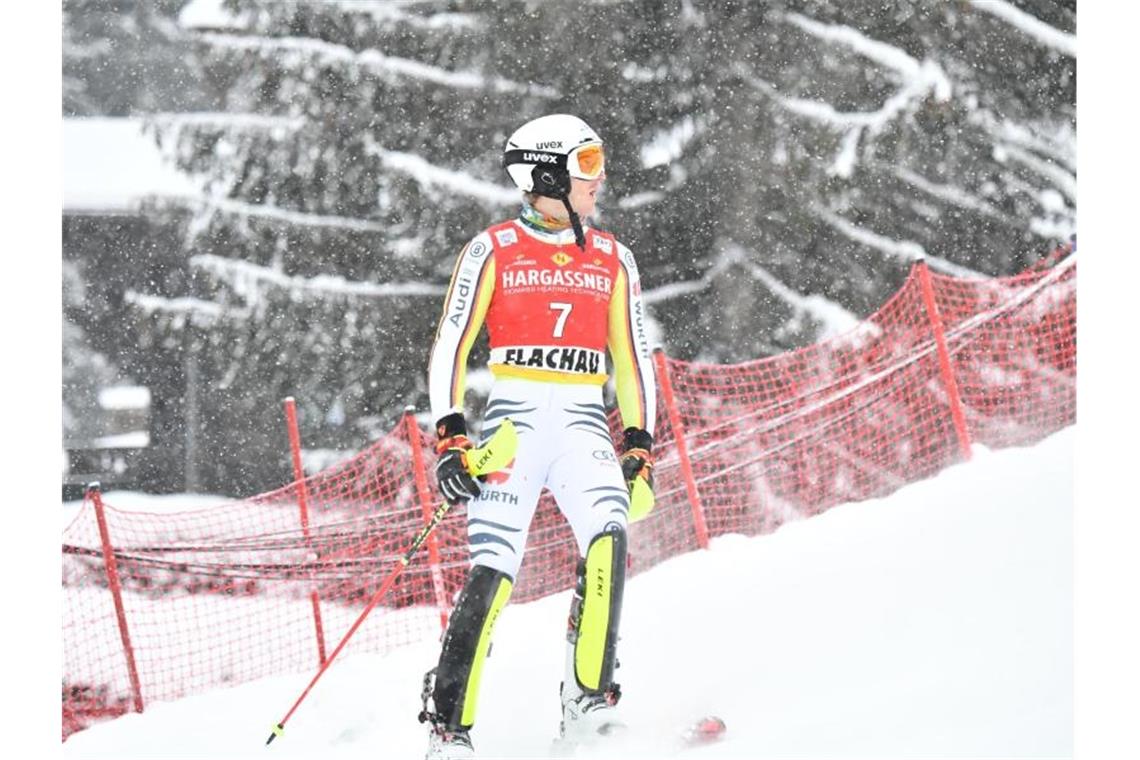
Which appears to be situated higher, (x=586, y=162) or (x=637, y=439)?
(x=586, y=162)

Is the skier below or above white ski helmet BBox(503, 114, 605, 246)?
below

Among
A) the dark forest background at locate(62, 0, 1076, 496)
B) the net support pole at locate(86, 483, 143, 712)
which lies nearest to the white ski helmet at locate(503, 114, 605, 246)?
the net support pole at locate(86, 483, 143, 712)

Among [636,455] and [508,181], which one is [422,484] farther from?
[508,181]

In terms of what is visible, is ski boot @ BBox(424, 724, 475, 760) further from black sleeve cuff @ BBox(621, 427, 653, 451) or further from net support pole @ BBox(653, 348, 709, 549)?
net support pole @ BBox(653, 348, 709, 549)

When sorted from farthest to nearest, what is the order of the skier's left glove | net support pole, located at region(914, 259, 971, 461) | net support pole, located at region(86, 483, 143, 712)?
net support pole, located at region(914, 259, 971, 461) → net support pole, located at region(86, 483, 143, 712) → the skier's left glove

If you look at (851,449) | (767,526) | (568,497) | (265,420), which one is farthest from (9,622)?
(265,420)

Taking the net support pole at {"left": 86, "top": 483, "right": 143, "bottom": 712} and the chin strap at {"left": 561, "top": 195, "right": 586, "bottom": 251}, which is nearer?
the chin strap at {"left": 561, "top": 195, "right": 586, "bottom": 251}

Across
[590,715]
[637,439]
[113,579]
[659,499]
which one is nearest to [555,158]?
[637,439]

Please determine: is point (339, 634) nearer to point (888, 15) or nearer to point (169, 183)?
point (169, 183)

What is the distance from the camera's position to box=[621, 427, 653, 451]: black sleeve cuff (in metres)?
3.53

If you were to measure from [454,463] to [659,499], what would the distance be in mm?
3388

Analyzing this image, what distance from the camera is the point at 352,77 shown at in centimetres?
858

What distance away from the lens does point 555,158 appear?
3.45 m

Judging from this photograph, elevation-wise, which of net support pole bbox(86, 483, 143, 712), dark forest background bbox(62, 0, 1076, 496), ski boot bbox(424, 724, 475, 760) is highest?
dark forest background bbox(62, 0, 1076, 496)
